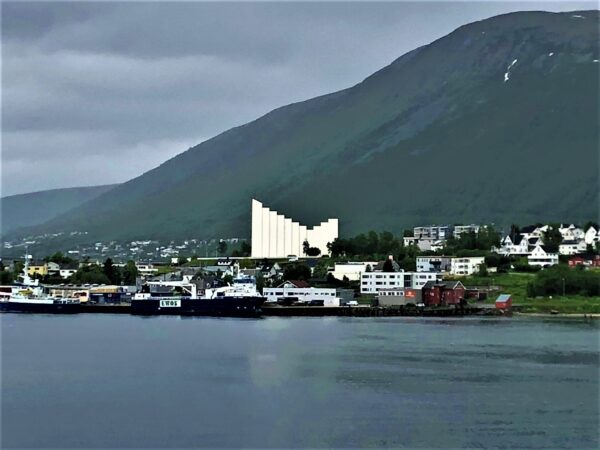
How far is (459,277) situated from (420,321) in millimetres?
11118

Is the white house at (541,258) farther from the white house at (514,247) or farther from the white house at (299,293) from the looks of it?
the white house at (299,293)

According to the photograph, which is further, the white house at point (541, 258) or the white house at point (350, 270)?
the white house at point (541, 258)

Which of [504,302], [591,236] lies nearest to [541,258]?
[591,236]

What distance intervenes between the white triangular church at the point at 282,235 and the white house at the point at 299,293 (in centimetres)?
1350

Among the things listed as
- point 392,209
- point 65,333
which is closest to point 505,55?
point 392,209

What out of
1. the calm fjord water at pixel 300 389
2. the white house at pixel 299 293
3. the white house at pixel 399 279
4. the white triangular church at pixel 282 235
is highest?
the white triangular church at pixel 282 235

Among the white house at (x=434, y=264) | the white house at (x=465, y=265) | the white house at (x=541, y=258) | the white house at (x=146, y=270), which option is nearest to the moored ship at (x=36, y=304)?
the white house at (x=146, y=270)

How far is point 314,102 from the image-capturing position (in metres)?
134

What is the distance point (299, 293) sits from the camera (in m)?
50.3

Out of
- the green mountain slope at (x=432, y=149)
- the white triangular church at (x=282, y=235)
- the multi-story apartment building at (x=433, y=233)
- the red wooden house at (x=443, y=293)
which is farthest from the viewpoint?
the green mountain slope at (x=432, y=149)

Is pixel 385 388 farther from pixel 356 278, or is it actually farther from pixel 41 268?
pixel 41 268

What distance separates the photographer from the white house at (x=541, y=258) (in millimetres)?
56938

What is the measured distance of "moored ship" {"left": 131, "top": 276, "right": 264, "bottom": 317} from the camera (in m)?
44.4

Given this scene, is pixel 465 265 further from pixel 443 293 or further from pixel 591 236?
pixel 591 236
